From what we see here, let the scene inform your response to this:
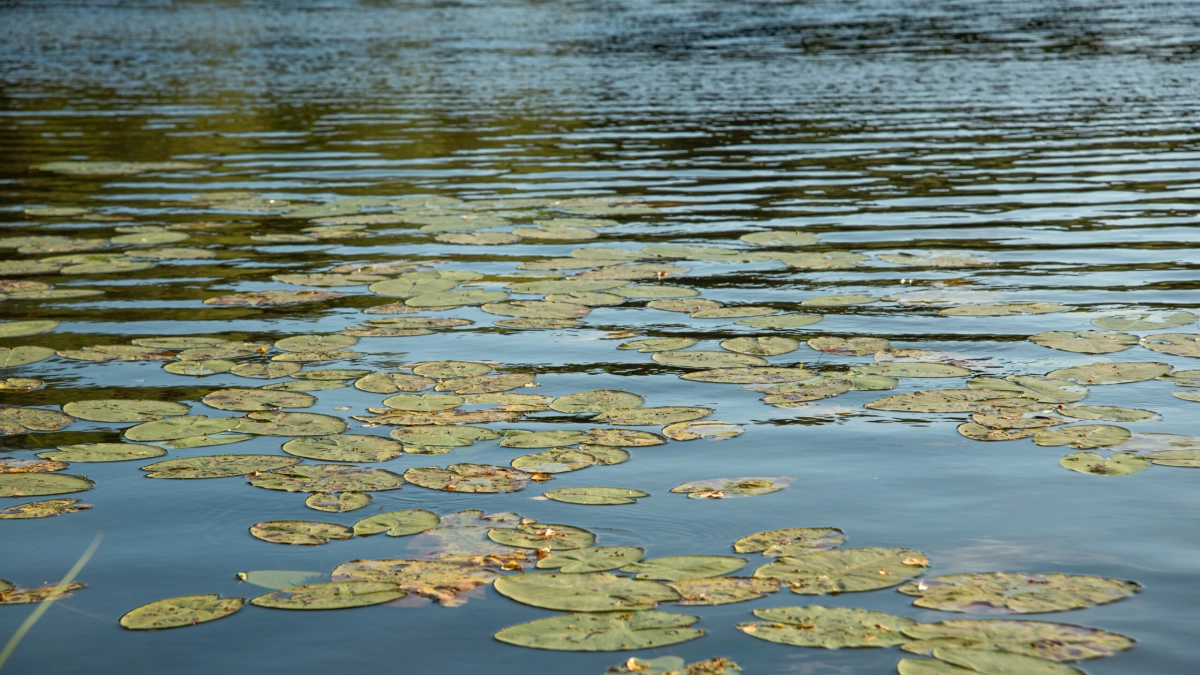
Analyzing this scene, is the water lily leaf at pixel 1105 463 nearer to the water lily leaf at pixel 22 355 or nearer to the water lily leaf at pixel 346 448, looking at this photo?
the water lily leaf at pixel 346 448

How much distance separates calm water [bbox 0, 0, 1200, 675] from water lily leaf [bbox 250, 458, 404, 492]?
67 mm

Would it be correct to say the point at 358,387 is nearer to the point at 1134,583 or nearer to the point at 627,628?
the point at 627,628

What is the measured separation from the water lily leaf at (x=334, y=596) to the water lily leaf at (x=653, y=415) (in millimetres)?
1832

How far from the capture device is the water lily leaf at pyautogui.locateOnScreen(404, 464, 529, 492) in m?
4.62

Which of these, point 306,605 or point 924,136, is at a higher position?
point 924,136

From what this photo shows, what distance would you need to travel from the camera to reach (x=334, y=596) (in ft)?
12.2

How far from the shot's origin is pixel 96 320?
732 centimetres

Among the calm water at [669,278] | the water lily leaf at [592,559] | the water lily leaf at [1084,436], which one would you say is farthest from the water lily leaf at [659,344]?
the water lily leaf at [592,559]

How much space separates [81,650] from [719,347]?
12.4 feet

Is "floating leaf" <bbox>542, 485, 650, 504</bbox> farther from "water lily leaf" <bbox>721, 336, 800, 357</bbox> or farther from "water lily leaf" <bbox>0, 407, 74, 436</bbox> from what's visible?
"water lily leaf" <bbox>0, 407, 74, 436</bbox>

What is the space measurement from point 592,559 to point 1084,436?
234 centimetres

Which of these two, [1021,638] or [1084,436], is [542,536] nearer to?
[1021,638]

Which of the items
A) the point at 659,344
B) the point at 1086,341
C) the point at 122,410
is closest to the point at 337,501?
the point at 122,410

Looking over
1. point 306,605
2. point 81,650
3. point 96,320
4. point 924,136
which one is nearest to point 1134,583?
point 306,605
